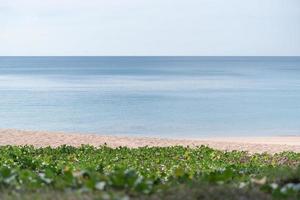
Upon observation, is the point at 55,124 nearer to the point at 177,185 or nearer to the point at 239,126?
the point at 239,126

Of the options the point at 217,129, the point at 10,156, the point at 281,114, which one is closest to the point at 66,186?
the point at 10,156

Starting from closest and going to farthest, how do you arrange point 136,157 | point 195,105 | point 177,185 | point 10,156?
point 177,185, point 10,156, point 136,157, point 195,105

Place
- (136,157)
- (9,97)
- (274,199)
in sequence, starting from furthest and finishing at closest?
(9,97), (136,157), (274,199)

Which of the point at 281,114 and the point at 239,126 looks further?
the point at 281,114

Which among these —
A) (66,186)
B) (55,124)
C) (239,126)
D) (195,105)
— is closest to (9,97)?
(195,105)

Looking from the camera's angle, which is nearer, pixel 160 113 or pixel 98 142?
pixel 98 142

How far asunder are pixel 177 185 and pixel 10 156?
8176 millimetres

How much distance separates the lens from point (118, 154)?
16375mm

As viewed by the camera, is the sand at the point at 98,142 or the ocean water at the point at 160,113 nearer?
the sand at the point at 98,142

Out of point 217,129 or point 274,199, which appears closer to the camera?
point 274,199

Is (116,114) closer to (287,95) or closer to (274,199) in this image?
(287,95)

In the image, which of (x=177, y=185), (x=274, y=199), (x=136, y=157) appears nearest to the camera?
(x=274, y=199)

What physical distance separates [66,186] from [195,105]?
50.1m

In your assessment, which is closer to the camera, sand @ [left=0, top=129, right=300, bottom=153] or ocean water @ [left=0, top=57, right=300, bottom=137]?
sand @ [left=0, top=129, right=300, bottom=153]
